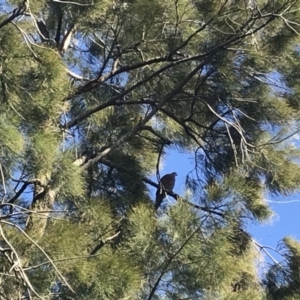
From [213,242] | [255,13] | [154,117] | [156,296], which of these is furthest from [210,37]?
[156,296]

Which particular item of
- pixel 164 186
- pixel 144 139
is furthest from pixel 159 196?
pixel 144 139

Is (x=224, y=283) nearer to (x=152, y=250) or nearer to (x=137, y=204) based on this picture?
(x=152, y=250)

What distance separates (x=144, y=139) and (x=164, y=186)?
341 mm

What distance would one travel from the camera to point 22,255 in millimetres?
2736

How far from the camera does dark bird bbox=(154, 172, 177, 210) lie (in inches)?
138

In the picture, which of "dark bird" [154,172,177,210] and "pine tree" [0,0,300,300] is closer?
"pine tree" [0,0,300,300]

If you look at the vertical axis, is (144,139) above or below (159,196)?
above

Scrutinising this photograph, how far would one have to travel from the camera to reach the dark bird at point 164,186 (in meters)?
3.51

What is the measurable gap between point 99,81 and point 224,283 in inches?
47.0

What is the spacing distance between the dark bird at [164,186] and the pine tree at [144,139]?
5 cm

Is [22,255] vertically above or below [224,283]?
below

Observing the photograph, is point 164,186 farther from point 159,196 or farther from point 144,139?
point 144,139

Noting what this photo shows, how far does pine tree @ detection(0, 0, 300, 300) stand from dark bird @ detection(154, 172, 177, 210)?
0.17 ft

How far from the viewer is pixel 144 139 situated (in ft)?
13.0
